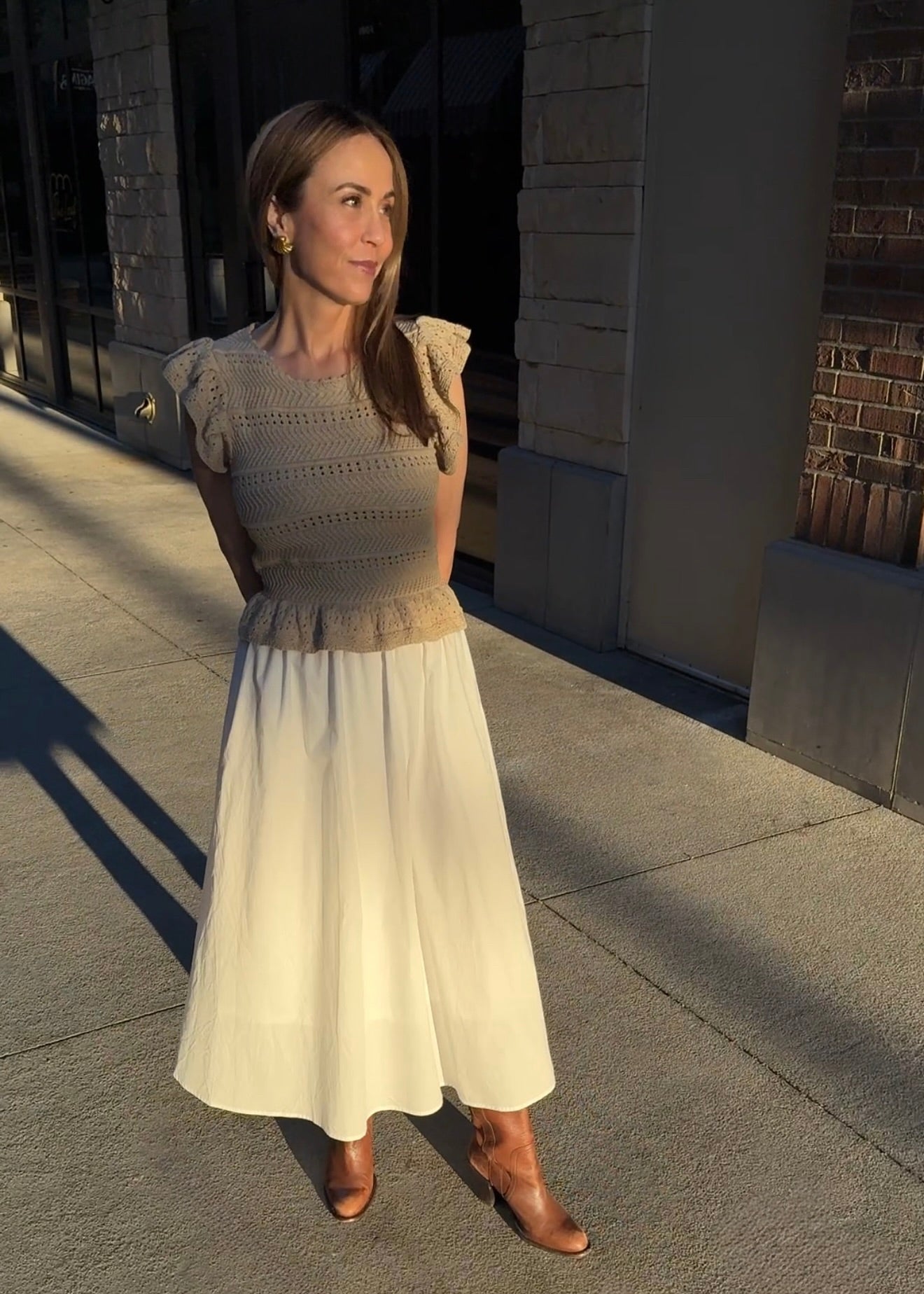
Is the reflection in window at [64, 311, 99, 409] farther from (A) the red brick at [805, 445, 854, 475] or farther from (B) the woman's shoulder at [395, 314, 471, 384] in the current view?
(B) the woman's shoulder at [395, 314, 471, 384]

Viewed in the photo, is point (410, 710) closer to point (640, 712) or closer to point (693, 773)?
point (693, 773)

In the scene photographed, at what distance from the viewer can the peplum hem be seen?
231 centimetres

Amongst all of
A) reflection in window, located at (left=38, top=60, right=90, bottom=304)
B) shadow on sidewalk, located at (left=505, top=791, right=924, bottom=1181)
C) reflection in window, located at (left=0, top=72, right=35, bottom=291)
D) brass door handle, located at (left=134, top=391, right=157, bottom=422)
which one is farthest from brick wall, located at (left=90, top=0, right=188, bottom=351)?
shadow on sidewalk, located at (left=505, top=791, right=924, bottom=1181)

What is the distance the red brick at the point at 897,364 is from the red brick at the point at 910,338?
0.07 ft

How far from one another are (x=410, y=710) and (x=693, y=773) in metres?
2.40

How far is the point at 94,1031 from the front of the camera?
3.08 meters

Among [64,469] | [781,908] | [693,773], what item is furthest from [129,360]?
[781,908]

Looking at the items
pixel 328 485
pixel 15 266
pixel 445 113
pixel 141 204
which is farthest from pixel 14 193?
pixel 328 485

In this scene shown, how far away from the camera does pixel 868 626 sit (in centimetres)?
421

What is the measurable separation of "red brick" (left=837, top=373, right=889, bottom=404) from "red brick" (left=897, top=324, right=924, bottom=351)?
130 mm

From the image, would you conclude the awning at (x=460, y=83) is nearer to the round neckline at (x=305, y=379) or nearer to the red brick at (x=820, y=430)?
the red brick at (x=820, y=430)

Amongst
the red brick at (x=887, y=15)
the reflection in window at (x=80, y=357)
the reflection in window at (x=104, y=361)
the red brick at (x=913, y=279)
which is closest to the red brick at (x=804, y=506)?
the red brick at (x=913, y=279)

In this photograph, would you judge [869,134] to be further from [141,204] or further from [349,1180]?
[141,204]

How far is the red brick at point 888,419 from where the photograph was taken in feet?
13.2
